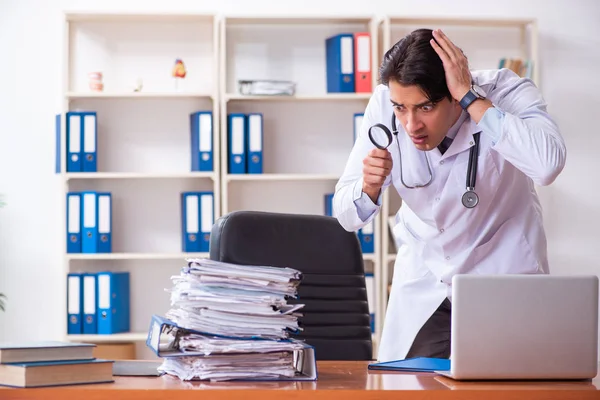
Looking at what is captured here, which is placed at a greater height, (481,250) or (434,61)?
(434,61)

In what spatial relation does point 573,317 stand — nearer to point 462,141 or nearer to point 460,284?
point 460,284

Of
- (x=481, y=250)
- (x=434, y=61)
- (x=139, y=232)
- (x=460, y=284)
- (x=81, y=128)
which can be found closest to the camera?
(x=460, y=284)

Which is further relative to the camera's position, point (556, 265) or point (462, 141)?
point (556, 265)

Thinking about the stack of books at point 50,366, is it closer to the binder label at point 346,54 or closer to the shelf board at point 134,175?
the shelf board at point 134,175

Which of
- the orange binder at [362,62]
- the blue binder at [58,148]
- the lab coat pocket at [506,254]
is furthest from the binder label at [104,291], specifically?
the lab coat pocket at [506,254]

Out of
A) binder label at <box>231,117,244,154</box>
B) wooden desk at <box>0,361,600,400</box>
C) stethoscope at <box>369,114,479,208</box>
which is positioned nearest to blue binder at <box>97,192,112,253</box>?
binder label at <box>231,117,244,154</box>

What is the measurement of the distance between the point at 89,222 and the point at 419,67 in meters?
2.54

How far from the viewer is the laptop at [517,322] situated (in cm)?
118

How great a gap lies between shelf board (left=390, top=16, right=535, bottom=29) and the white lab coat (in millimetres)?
2220

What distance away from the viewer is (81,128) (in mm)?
3965

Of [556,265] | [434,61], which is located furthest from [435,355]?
[556,265]

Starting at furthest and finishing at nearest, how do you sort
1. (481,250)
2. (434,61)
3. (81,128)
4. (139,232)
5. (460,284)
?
(139,232) < (81,128) < (481,250) < (434,61) < (460,284)

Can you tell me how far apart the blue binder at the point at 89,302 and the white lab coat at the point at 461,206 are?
2.16 meters

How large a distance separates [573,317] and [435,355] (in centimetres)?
90
